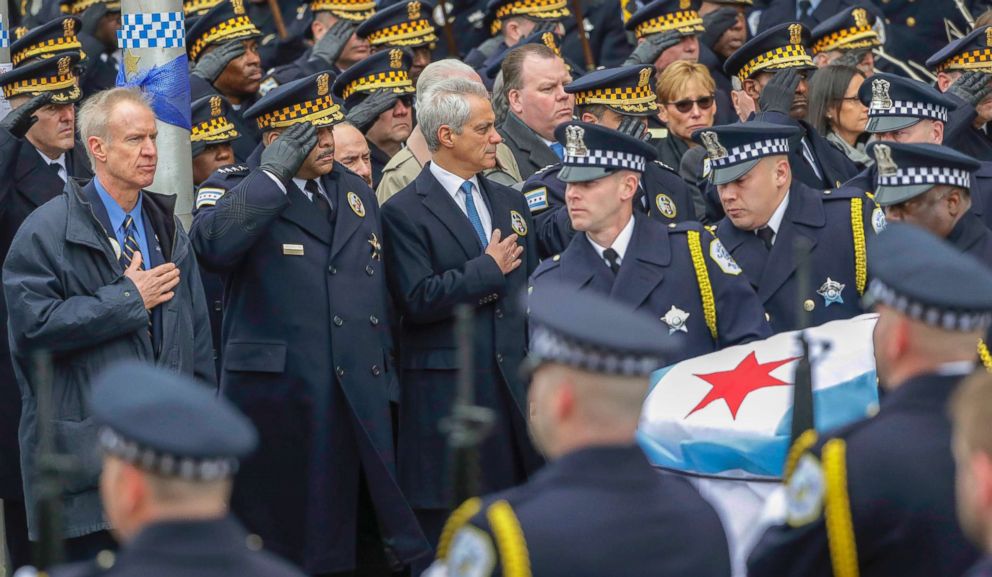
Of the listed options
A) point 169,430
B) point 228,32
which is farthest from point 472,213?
point 169,430

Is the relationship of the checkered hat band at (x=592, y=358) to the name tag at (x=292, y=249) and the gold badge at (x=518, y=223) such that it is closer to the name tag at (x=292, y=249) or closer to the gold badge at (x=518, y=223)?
the name tag at (x=292, y=249)

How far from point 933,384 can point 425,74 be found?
5492mm

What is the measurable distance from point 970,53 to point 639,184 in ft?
8.32

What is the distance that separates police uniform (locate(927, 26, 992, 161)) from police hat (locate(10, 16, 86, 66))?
16.3ft

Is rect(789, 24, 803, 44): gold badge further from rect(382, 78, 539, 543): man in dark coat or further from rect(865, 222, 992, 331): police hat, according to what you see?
rect(865, 222, 992, 331): police hat

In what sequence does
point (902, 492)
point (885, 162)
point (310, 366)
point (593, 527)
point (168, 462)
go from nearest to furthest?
1. point (168, 462)
2. point (593, 527)
3. point (902, 492)
4. point (885, 162)
5. point (310, 366)

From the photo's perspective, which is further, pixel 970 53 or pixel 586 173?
pixel 970 53

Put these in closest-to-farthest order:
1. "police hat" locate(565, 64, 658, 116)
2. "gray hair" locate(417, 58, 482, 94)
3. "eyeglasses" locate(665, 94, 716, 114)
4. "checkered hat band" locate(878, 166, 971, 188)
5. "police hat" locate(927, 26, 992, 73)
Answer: "checkered hat band" locate(878, 166, 971, 188), "gray hair" locate(417, 58, 482, 94), "police hat" locate(565, 64, 658, 116), "police hat" locate(927, 26, 992, 73), "eyeglasses" locate(665, 94, 716, 114)

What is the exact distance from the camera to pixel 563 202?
895cm

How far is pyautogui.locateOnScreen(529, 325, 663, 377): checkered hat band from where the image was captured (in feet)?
13.1

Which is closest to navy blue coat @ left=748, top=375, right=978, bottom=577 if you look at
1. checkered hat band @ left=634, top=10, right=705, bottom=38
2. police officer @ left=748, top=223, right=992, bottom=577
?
police officer @ left=748, top=223, right=992, bottom=577

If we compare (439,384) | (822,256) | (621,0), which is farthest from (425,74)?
(621,0)

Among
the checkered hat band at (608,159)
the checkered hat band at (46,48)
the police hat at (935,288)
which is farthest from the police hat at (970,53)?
the police hat at (935,288)

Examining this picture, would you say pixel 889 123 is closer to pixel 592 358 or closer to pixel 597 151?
pixel 597 151
